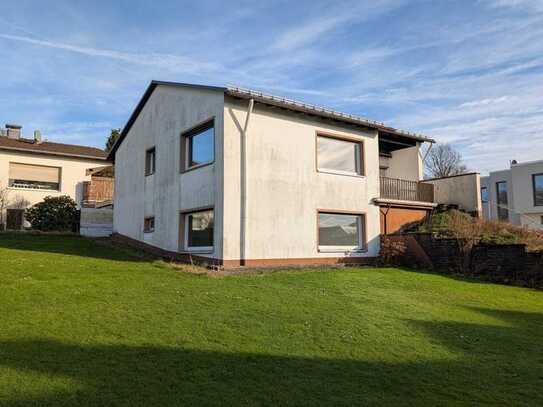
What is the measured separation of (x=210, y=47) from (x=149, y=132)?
5706mm

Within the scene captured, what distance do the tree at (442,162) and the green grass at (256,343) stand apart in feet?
161

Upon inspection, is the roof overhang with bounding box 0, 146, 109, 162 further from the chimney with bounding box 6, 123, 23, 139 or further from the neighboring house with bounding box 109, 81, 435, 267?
the neighboring house with bounding box 109, 81, 435, 267

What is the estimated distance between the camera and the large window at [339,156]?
651 inches

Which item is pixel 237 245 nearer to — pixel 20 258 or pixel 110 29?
pixel 20 258

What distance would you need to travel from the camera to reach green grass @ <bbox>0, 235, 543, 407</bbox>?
468 centimetres

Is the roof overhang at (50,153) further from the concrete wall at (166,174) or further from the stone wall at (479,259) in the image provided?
the stone wall at (479,259)

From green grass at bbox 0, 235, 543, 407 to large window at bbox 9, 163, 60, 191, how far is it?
21.8 meters

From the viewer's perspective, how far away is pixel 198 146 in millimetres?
15844

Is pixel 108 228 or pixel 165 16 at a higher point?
pixel 165 16

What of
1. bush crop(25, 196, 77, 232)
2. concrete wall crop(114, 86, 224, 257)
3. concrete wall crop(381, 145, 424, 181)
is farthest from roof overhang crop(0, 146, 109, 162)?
concrete wall crop(381, 145, 424, 181)

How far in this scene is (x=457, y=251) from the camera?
15.1 metres

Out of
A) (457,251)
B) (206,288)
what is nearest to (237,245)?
(206,288)

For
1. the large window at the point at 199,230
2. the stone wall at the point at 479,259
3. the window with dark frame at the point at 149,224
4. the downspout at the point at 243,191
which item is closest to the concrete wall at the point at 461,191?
the stone wall at the point at 479,259

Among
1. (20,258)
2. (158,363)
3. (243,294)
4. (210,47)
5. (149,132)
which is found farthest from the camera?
(149,132)
